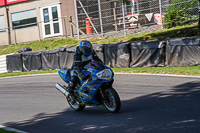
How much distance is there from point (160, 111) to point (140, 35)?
49.8 ft

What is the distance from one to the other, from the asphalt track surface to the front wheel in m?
0.16

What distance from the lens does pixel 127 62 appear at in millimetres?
16078

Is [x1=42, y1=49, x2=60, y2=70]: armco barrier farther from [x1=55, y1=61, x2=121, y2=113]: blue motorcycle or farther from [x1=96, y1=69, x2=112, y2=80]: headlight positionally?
[x1=96, y1=69, x2=112, y2=80]: headlight

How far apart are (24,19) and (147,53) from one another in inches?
691

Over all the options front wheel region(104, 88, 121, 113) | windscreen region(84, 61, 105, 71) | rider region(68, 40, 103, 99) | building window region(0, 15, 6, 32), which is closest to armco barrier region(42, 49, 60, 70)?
rider region(68, 40, 103, 99)

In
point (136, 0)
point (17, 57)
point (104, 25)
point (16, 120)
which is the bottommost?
point (16, 120)

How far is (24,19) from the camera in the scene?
97.9ft

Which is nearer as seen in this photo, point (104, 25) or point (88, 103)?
point (88, 103)

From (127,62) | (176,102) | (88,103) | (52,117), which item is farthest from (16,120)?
(127,62)

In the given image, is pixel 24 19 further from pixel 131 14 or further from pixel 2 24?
pixel 131 14

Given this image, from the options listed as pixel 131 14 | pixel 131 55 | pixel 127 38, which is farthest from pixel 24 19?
pixel 131 55

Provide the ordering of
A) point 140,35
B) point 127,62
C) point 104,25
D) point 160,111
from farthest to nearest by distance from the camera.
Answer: point 104,25, point 140,35, point 127,62, point 160,111

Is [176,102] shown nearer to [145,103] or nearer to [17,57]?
[145,103]

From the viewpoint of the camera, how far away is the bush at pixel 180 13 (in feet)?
69.6
